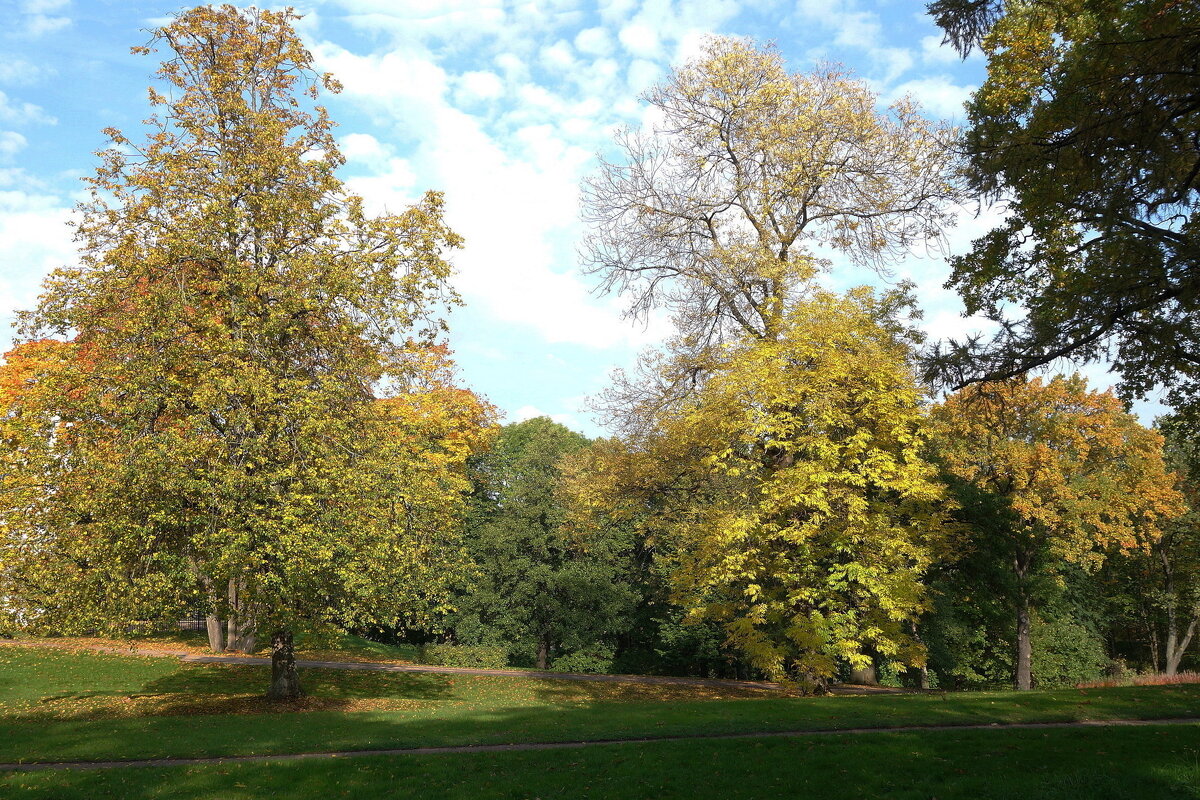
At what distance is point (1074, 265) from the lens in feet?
43.3

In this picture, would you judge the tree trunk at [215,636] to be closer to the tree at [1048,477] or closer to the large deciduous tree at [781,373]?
Answer: the large deciduous tree at [781,373]

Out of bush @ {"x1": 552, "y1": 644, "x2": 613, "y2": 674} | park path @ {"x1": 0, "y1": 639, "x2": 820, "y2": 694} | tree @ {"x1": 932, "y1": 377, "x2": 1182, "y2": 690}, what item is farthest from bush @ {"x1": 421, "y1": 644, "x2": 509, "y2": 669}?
tree @ {"x1": 932, "y1": 377, "x2": 1182, "y2": 690}

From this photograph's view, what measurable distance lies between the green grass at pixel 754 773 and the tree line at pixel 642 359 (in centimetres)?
424

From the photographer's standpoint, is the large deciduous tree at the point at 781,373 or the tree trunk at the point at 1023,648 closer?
the large deciduous tree at the point at 781,373

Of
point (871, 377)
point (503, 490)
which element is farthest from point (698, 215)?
point (503, 490)

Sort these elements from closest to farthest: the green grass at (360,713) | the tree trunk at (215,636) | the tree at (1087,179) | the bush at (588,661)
A: 1. the tree at (1087,179)
2. the green grass at (360,713)
3. the tree trunk at (215,636)
4. the bush at (588,661)

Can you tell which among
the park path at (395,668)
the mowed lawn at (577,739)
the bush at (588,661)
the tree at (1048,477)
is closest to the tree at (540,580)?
the bush at (588,661)

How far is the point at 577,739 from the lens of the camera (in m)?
13.2

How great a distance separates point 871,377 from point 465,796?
454 inches

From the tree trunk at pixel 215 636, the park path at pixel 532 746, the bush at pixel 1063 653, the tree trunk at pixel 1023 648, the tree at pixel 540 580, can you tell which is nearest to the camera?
the park path at pixel 532 746

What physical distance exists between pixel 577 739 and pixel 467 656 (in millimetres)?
19513

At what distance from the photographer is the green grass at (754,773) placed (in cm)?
871

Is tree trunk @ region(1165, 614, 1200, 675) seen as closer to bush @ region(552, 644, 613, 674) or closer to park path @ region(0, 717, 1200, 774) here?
bush @ region(552, 644, 613, 674)

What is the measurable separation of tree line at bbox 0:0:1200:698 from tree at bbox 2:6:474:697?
8 centimetres
